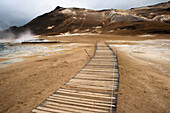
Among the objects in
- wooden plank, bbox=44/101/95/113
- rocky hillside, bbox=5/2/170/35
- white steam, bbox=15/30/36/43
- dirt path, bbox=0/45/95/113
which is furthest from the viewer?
rocky hillside, bbox=5/2/170/35

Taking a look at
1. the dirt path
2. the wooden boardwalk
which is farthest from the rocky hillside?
the dirt path

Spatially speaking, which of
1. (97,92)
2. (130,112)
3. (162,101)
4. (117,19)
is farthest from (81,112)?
(117,19)

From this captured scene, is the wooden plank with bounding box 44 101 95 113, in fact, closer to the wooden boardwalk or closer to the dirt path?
the wooden boardwalk

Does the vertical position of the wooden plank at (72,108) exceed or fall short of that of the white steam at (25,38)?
it falls short

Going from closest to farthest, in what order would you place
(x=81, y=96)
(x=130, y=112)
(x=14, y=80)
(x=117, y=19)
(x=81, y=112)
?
(x=81, y=112)
(x=130, y=112)
(x=81, y=96)
(x=14, y=80)
(x=117, y=19)

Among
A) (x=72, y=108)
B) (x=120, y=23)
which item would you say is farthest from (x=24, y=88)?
(x=120, y=23)

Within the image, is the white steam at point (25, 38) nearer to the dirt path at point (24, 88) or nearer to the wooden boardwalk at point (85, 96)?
the dirt path at point (24, 88)

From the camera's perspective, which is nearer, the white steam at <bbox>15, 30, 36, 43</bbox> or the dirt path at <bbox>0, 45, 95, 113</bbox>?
the dirt path at <bbox>0, 45, 95, 113</bbox>

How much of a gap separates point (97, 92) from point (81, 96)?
0.55 m

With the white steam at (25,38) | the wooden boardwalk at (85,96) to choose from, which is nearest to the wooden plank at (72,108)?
the wooden boardwalk at (85,96)

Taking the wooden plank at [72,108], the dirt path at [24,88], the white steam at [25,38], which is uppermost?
the white steam at [25,38]

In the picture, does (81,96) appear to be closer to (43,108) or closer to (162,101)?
(43,108)

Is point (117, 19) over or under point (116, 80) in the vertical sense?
over

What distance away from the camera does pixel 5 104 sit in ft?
11.4
